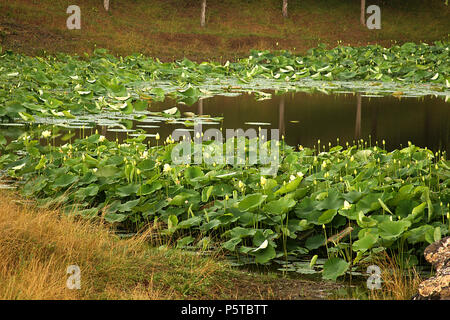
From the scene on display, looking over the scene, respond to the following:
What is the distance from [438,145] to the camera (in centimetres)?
1008

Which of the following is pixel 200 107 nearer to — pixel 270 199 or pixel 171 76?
pixel 171 76

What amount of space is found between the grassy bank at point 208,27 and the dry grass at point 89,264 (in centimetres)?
1852

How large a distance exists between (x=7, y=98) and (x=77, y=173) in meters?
6.31

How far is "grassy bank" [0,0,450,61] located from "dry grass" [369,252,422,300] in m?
19.2

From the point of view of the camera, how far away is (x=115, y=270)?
467 cm

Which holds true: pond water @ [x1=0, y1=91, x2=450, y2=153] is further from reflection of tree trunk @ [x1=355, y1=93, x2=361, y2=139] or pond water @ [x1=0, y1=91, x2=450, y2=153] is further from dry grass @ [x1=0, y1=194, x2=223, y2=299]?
dry grass @ [x1=0, y1=194, x2=223, y2=299]

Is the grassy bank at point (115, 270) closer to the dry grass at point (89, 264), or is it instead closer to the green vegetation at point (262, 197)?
the dry grass at point (89, 264)

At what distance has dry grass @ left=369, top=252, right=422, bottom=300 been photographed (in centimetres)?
434

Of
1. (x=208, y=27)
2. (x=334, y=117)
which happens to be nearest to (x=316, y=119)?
(x=334, y=117)

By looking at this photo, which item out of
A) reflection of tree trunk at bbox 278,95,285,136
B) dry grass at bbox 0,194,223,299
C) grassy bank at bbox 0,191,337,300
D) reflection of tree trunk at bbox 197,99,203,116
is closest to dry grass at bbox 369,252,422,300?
grassy bank at bbox 0,191,337,300

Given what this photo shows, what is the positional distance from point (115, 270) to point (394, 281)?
76.4 inches

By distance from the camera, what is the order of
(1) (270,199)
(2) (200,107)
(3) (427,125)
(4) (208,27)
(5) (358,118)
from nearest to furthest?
1. (1) (270,199)
2. (3) (427,125)
3. (5) (358,118)
4. (2) (200,107)
5. (4) (208,27)

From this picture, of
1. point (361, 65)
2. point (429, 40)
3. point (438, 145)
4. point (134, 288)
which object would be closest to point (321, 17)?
point (429, 40)

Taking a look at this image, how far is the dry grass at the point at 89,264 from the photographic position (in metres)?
4.23
